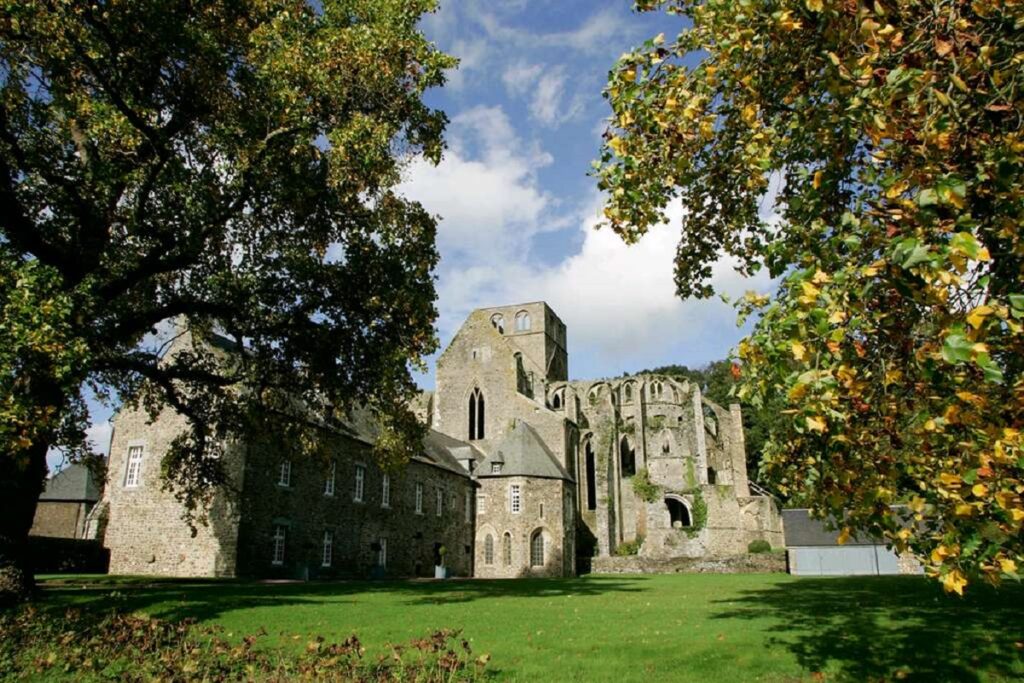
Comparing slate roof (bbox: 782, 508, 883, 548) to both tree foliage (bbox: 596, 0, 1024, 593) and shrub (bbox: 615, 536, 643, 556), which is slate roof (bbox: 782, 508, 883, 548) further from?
tree foliage (bbox: 596, 0, 1024, 593)

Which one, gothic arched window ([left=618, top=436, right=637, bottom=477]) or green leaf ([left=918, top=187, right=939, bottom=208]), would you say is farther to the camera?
gothic arched window ([left=618, top=436, right=637, bottom=477])

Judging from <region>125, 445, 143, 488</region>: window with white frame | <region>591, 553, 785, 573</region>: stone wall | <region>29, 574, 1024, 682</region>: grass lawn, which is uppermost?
<region>125, 445, 143, 488</region>: window with white frame

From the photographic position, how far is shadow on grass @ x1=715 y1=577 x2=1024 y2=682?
8477mm

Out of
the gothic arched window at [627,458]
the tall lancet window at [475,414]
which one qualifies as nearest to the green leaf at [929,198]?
the tall lancet window at [475,414]

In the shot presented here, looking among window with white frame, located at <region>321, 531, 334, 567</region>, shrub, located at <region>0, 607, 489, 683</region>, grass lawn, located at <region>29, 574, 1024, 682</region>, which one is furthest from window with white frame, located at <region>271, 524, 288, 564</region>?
shrub, located at <region>0, 607, 489, 683</region>

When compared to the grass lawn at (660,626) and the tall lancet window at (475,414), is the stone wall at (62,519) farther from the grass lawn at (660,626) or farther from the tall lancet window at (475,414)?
the tall lancet window at (475,414)

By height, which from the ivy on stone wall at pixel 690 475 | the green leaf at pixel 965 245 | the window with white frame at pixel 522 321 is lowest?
the green leaf at pixel 965 245

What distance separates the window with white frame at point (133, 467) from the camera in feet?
88.9

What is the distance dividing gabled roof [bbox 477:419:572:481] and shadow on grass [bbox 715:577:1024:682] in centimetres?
2297

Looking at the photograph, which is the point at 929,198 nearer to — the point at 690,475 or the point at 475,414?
the point at 475,414

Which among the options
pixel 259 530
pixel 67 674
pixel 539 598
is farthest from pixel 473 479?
pixel 67 674

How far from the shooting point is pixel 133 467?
2744 centimetres

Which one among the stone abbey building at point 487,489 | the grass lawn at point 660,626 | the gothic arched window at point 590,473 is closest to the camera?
the grass lawn at point 660,626

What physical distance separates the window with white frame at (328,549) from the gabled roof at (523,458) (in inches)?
511
